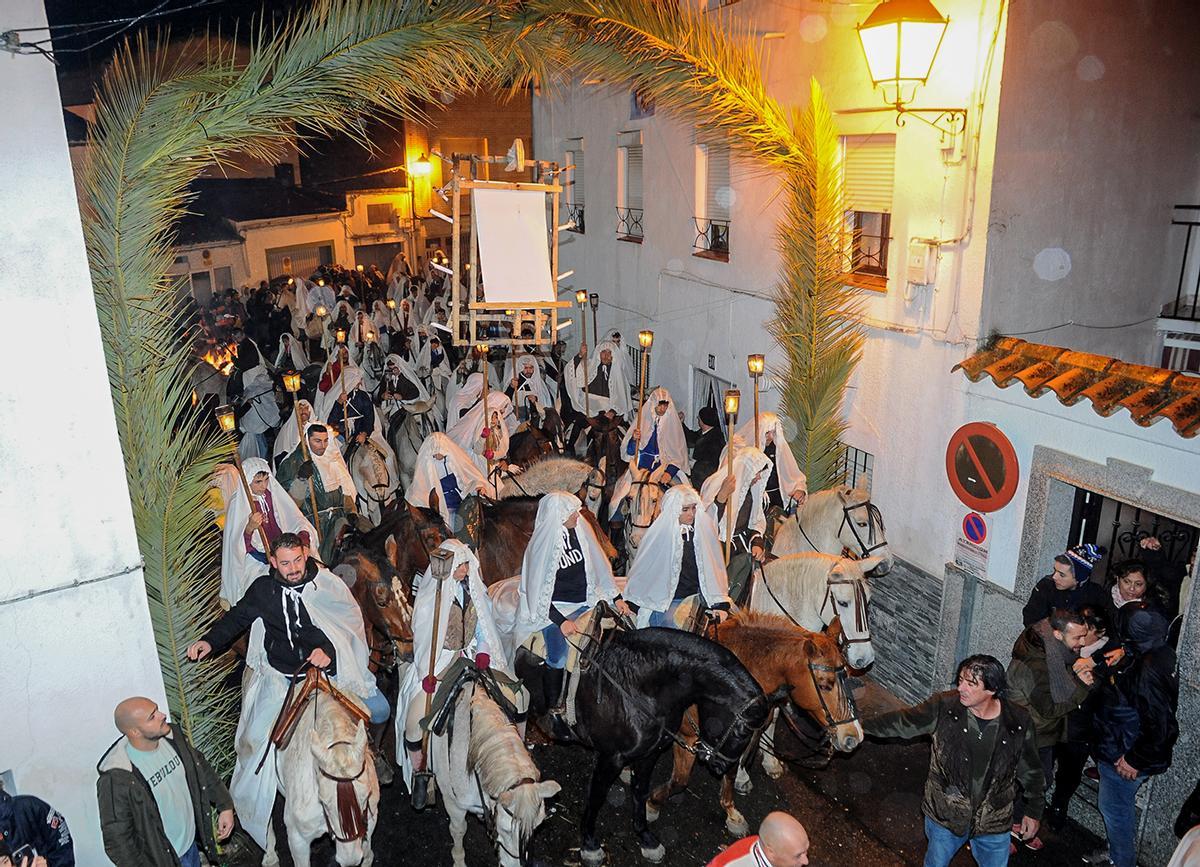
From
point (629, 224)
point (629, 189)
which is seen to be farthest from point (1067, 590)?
point (629, 189)

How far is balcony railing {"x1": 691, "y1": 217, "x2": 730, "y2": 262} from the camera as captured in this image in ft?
40.5

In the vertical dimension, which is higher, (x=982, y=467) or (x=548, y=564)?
(x=982, y=467)

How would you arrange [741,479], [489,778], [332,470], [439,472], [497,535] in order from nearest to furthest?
[489,778] → [741,479] → [497,535] → [332,470] → [439,472]

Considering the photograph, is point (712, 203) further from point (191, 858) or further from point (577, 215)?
point (191, 858)

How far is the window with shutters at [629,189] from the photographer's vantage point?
15.2 metres

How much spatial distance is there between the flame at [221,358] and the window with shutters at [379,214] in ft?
51.4

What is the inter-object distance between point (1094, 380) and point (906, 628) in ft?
10.5

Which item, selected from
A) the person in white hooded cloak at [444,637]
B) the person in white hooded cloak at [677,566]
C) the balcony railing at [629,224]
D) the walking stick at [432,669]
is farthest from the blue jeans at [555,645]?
the balcony railing at [629,224]

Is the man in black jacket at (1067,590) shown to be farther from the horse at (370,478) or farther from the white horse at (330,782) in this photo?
the horse at (370,478)

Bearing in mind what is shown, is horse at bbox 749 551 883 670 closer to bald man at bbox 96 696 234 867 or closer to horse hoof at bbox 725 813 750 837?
horse hoof at bbox 725 813 750 837

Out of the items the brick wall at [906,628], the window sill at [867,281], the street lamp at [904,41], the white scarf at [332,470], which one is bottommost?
the brick wall at [906,628]

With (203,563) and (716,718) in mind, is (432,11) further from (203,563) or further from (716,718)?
(716,718)

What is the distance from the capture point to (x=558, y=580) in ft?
23.4

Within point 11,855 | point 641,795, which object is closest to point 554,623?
point 641,795
